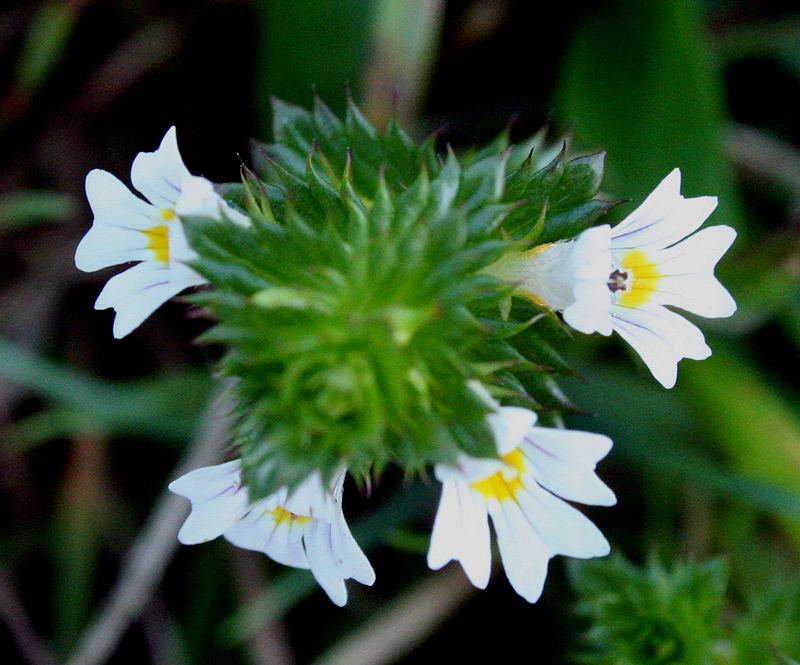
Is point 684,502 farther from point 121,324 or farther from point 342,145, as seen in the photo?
point 121,324

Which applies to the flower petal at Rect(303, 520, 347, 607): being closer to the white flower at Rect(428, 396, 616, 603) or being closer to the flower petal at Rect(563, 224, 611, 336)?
the white flower at Rect(428, 396, 616, 603)

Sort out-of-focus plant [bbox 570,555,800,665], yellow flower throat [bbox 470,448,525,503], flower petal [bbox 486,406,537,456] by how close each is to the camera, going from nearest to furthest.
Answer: flower petal [bbox 486,406,537,456]
yellow flower throat [bbox 470,448,525,503]
out-of-focus plant [bbox 570,555,800,665]

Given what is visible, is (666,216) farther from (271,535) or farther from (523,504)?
(271,535)

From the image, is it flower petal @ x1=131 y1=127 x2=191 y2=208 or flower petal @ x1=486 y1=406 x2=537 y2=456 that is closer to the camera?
flower petal @ x1=486 y1=406 x2=537 y2=456

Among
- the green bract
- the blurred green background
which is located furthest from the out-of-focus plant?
the green bract

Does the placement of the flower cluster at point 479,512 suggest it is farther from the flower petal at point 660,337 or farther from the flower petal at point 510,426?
the flower petal at point 660,337

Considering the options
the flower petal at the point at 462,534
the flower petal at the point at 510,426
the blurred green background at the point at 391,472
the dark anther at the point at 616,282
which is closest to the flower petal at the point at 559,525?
the flower petal at the point at 462,534

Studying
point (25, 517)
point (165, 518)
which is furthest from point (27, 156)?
point (165, 518)

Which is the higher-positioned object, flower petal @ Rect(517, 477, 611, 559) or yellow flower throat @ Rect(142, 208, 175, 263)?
yellow flower throat @ Rect(142, 208, 175, 263)
